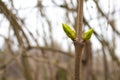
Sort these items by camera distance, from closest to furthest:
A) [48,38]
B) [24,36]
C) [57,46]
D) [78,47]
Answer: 1. [78,47]
2. [24,36]
3. [48,38]
4. [57,46]

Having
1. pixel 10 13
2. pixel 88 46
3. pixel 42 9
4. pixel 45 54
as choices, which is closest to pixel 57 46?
pixel 45 54

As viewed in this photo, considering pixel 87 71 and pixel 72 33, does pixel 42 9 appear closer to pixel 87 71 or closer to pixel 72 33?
pixel 87 71

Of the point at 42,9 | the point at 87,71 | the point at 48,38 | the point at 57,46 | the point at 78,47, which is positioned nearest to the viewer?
the point at 78,47

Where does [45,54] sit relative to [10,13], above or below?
below

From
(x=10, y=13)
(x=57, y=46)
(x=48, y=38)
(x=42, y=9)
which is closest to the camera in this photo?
(x=10, y=13)

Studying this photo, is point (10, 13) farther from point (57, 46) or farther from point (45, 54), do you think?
point (57, 46)

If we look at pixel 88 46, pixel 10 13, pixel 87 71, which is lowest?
pixel 87 71

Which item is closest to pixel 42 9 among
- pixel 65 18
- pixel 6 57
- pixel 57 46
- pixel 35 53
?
pixel 65 18

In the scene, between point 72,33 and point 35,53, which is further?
point 35,53

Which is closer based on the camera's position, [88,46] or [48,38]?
[88,46]
